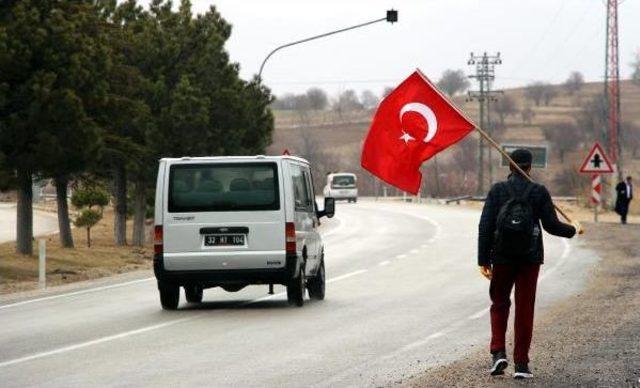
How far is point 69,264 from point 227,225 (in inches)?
585

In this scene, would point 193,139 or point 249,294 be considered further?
point 193,139

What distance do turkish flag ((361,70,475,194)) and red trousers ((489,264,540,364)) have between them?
2.63 m

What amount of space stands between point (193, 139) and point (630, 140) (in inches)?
5412

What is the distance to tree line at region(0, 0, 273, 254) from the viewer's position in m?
30.9

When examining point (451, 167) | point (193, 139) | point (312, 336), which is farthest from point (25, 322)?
point (451, 167)

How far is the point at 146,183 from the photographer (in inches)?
1747

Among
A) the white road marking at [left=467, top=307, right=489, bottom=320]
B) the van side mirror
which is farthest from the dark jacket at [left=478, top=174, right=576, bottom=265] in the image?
the van side mirror

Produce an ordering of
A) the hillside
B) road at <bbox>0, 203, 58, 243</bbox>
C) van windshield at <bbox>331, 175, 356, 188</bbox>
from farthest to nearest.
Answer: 1. the hillside
2. van windshield at <bbox>331, 175, 356, 188</bbox>
3. road at <bbox>0, 203, 58, 243</bbox>

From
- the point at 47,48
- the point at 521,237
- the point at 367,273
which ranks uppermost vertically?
the point at 47,48

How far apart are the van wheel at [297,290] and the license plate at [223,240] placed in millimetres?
861

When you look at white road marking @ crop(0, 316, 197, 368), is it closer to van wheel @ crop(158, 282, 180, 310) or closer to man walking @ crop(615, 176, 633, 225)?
van wheel @ crop(158, 282, 180, 310)

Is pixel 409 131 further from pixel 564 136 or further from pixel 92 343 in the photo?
pixel 564 136

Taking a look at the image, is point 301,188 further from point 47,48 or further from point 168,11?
point 168,11

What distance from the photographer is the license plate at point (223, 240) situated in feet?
62.8
